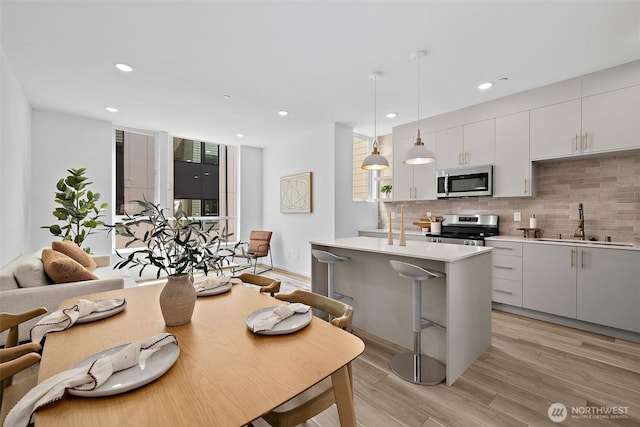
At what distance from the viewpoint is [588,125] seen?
3055 millimetres

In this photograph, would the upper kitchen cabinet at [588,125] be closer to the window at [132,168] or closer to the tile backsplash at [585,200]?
the tile backsplash at [585,200]

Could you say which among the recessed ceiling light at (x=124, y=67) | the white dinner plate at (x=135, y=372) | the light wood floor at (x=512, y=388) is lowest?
the light wood floor at (x=512, y=388)

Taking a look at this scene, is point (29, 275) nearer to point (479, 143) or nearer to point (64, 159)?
point (64, 159)

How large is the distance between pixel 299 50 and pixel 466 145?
8.93 feet

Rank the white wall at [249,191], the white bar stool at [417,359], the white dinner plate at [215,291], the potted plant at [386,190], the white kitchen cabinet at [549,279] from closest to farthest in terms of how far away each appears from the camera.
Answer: the white dinner plate at [215,291] → the white bar stool at [417,359] → the white kitchen cabinet at [549,279] → the potted plant at [386,190] → the white wall at [249,191]

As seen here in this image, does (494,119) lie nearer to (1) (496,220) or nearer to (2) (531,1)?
(1) (496,220)

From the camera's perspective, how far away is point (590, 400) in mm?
1881

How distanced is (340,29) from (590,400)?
326 cm

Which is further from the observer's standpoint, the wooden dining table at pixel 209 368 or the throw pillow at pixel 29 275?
the throw pillow at pixel 29 275

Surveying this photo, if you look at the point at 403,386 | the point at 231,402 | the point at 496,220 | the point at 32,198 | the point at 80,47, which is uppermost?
the point at 80,47

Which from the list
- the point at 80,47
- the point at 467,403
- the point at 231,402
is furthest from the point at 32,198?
the point at 467,403

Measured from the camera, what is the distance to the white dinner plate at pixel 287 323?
1.15m

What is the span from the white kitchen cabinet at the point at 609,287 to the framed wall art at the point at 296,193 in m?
3.82

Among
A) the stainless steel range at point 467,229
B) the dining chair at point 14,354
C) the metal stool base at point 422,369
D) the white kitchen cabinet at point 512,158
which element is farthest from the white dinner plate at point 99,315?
the white kitchen cabinet at point 512,158
